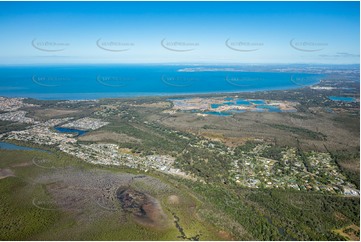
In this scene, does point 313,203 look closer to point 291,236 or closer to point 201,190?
point 291,236

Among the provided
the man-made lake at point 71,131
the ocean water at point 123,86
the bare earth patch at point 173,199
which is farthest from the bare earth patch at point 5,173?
the ocean water at point 123,86

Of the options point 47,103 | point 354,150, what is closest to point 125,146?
point 354,150

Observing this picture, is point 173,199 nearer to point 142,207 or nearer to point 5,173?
point 142,207

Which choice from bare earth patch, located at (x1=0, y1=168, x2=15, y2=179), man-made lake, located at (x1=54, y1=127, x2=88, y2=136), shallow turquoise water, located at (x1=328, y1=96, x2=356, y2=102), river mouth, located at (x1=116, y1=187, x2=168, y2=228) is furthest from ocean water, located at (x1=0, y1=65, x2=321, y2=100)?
river mouth, located at (x1=116, y1=187, x2=168, y2=228)

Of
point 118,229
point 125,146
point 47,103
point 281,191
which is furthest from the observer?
point 47,103

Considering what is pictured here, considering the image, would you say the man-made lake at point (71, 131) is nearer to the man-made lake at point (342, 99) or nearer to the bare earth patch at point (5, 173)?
the bare earth patch at point (5, 173)

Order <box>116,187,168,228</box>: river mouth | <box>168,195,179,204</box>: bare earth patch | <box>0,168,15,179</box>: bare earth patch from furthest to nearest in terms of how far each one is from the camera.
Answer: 1. <box>0,168,15,179</box>: bare earth patch
2. <box>168,195,179,204</box>: bare earth patch
3. <box>116,187,168,228</box>: river mouth

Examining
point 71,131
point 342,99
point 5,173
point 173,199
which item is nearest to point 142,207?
point 173,199

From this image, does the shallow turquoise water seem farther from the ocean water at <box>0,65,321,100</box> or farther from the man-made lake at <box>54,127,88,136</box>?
the man-made lake at <box>54,127,88,136</box>
